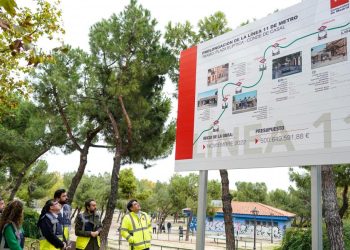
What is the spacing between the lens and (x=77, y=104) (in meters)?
12.2

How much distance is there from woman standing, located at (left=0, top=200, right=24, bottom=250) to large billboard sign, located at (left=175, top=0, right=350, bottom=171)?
7.59 ft

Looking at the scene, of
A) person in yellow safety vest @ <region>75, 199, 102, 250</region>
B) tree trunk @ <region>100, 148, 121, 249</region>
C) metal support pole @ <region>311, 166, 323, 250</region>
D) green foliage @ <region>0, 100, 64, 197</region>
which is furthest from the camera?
green foliage @ <region>0, 100, 64, 197</region>

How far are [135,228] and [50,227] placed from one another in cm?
122

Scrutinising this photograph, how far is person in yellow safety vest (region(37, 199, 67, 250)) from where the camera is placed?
182 inches

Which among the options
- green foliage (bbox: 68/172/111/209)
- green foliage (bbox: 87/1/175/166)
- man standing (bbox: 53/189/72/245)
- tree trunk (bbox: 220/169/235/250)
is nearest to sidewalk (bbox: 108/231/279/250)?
green foliage (bbox: 68/172/111/209)

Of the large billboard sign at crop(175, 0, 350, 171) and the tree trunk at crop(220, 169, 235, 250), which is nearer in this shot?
the large billboard sign at crop(175, 0, 350, 171)

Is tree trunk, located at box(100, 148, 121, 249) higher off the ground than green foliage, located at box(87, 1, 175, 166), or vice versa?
green foliage, located at box(87, 1, 175, 166)

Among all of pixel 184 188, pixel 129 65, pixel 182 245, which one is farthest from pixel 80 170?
pixel 184 188

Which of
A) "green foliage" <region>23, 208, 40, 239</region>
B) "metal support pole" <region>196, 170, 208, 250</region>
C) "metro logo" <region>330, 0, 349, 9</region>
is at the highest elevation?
"metro logo" <region>330, 0, 349, 9</region>

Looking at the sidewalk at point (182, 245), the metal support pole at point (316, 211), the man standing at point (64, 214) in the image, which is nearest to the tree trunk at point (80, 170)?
the sidewalk at point (182, 245)

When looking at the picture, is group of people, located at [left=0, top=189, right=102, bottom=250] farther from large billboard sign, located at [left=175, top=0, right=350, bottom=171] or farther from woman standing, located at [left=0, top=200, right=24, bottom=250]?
large billboard sign, located at [left=175, top=0, right=350, bottom=171]

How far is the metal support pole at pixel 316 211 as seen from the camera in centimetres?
357

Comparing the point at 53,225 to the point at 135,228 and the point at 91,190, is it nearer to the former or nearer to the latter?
the point at 135,228

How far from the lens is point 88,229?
5461mm
